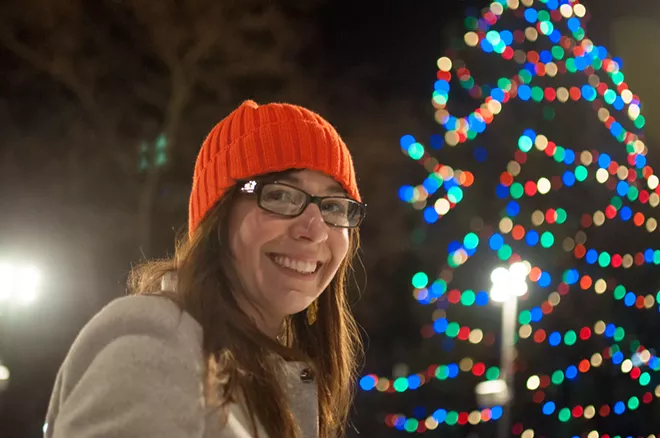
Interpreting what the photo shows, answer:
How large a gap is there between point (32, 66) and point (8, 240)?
212 centimetres

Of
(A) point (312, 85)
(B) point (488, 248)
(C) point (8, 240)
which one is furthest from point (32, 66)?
(B) point (488, 248)

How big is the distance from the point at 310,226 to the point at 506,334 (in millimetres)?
4734

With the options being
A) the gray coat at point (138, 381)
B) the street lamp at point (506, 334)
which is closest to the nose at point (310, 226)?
the gray coat at point (138, 381)

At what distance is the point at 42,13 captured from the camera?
6723mm

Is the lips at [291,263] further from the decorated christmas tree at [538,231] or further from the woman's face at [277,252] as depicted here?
the decorated christmas tree at [538,231]

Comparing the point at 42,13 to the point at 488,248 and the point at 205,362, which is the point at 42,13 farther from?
the point at 205,362

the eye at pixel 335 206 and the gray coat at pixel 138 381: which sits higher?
the eye at pixel 335 206

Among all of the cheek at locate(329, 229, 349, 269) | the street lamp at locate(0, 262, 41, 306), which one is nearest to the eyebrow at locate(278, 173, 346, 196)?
the cheek at locate(329, 229, 349, 269)

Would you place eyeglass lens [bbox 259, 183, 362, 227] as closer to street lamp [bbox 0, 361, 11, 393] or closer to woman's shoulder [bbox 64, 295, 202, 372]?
woman's shoulder [bbox 64, 295, 202, 372]

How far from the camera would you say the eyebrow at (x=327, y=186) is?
5.45 feet

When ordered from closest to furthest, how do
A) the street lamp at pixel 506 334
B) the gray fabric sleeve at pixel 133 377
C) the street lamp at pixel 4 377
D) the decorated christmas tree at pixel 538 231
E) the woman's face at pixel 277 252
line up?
1. the gray fabric sleeve at pixel 133 377
2. the woman's face at pixel 277 252
3. the street lamp at pixel 506 334
4. the decorated christmas tree at pixel 538 231
5. the street lamp at pixel 4 377

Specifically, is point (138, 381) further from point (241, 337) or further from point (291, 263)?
point (291, 263)

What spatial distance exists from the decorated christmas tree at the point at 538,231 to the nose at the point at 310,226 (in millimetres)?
4054

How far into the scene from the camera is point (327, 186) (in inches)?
67.4
